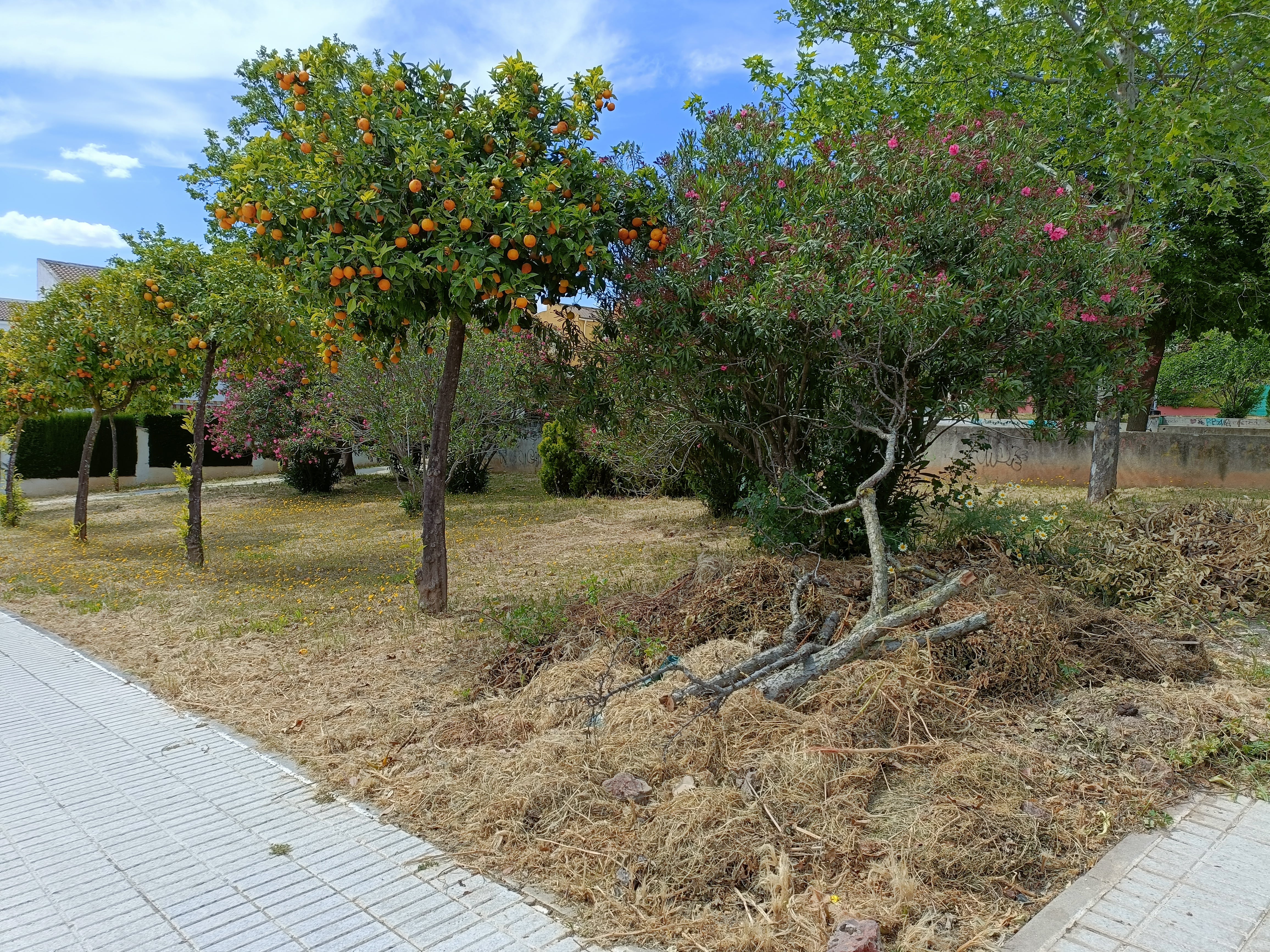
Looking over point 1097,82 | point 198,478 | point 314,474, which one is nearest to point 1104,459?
point 1097,82

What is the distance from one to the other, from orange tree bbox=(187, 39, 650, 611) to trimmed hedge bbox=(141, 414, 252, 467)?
1624 cm

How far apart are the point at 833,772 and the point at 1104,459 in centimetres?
959

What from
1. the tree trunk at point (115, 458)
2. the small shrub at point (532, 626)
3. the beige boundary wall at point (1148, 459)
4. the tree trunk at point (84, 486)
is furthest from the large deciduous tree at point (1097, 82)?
the tree trunk at point (115, 458)

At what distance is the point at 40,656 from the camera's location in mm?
5957

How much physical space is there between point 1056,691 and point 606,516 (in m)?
8.66

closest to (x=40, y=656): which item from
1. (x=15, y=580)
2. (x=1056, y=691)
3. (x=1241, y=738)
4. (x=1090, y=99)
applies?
(x=15, y=580)

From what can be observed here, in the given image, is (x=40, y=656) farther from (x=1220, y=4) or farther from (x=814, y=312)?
(x=1220, y=4)

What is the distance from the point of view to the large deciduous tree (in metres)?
9.01

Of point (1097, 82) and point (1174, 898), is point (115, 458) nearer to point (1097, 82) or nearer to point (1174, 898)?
point (1097, 82)

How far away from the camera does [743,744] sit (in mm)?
3455

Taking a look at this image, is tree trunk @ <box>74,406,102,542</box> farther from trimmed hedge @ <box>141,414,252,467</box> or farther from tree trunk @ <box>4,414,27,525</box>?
trimmed hedge @ <box>141,414,252,467</box>

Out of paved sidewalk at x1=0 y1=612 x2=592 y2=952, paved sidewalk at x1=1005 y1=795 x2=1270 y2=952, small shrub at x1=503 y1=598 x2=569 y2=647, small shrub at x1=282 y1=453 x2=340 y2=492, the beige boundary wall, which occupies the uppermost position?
the beige boundary wall

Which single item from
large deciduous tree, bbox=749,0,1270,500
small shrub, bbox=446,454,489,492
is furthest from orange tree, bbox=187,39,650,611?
small shrub, bbox=446,454,489,492

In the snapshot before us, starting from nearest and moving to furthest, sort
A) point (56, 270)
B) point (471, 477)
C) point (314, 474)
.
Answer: point (471, 477) < point (314, 474) < point (56, 270)
